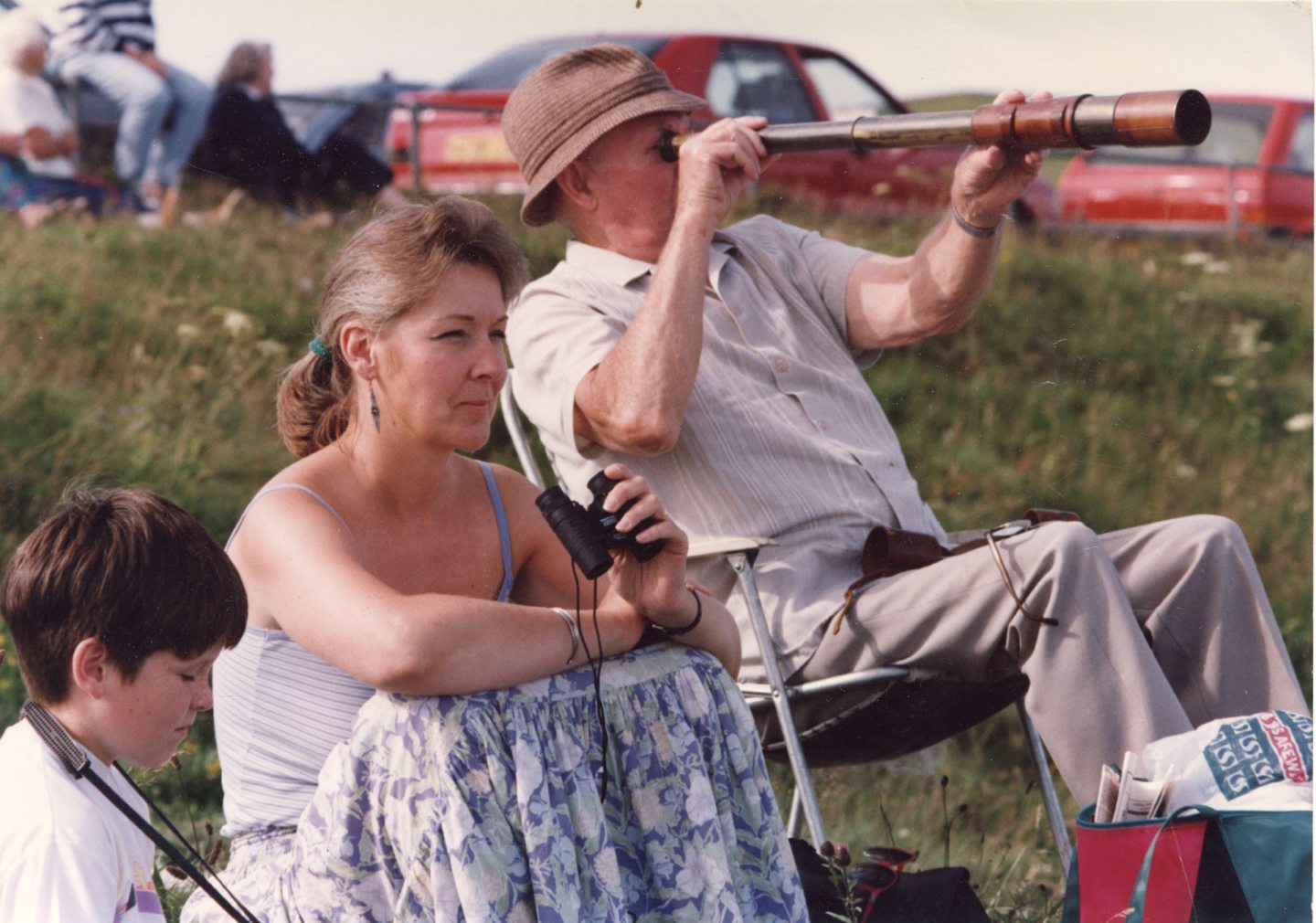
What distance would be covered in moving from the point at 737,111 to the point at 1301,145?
4.22 m

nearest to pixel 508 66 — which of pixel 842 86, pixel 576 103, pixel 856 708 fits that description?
pixel 842 86

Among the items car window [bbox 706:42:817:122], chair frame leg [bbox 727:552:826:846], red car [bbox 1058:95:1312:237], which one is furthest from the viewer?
red car [bbox 1058:95:1312:237]

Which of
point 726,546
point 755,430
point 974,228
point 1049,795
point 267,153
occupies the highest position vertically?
point 974,228

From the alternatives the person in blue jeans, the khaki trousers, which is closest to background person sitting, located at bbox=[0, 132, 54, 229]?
the person in blue jeans

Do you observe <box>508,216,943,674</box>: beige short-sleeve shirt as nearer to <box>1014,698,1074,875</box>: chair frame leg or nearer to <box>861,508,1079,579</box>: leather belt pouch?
<box>861,508,1079,579</box>: leather belt pouch

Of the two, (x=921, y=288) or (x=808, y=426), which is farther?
(x=921, y=288)

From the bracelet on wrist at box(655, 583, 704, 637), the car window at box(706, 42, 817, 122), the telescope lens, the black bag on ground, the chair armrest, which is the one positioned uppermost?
the telescope lens

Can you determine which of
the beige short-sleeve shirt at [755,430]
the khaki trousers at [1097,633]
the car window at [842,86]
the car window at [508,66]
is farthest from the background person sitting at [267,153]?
the khaki trousers at [1097,633]

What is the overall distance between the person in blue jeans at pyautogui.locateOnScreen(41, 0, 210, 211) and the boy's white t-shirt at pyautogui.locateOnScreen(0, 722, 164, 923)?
5.00 m

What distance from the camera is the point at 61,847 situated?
1714 mm

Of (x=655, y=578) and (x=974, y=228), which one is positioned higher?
(x=974, y=228)

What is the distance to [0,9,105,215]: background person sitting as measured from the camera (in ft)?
21.0

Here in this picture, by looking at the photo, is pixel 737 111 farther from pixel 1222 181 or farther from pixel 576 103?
pixel 576 103

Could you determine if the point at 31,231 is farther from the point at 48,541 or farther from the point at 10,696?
the point at 48,541
